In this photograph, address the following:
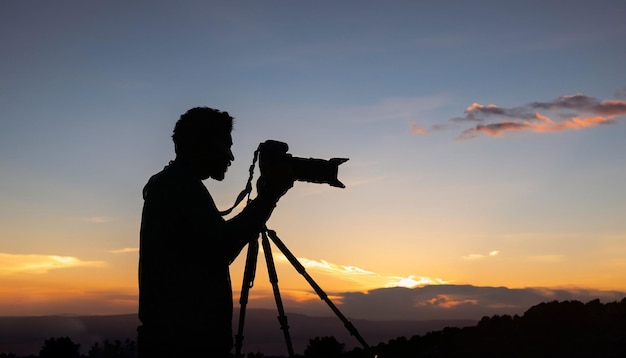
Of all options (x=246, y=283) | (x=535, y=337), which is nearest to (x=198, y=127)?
(x=246, y=283)

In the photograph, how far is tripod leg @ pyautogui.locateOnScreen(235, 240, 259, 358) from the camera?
625 centimetres

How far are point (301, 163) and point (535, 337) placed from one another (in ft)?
36.1

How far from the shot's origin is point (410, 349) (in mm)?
16094

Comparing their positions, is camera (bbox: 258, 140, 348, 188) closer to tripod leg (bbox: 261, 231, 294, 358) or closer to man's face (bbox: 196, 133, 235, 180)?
man's face (bbox: 196, 133, 235, 180)

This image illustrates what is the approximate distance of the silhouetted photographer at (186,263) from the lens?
4.30 m

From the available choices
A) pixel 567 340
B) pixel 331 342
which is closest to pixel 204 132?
pixel 567 340

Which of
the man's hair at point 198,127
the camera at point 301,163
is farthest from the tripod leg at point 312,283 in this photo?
the man's hair at point 198,127

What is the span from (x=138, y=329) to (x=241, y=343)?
7.14ft

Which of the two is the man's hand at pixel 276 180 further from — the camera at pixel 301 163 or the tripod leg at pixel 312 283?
the tripod leg at pixel 312 283

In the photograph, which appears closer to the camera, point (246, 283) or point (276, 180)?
point (276, 180)

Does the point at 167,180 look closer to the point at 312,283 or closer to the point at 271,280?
the point at 271,280

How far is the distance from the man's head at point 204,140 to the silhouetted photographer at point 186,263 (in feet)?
0.12

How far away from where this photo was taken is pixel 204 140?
4723 mm

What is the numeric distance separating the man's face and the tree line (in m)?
9.46
